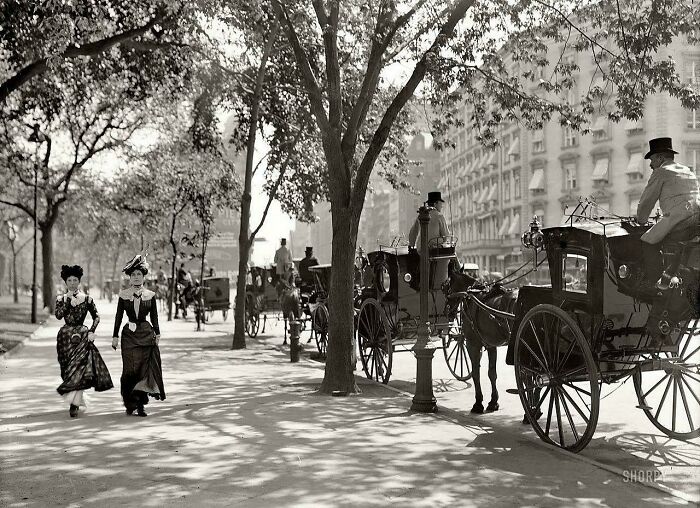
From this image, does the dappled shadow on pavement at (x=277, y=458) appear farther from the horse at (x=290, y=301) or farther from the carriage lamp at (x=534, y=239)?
the horse at (x=290, y=301)

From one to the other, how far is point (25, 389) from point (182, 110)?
73.8 feet

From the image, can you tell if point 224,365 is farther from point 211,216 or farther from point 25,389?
point 211,216

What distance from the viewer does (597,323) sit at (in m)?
7.29

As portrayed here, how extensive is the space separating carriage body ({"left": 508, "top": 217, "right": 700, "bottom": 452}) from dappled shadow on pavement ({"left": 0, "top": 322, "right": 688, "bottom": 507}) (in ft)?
2.43

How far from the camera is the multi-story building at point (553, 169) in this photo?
50.6m

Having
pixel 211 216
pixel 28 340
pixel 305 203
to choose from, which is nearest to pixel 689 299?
pixel 305 203

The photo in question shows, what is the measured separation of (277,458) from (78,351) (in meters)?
3.98

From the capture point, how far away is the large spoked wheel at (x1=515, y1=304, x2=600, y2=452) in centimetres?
704

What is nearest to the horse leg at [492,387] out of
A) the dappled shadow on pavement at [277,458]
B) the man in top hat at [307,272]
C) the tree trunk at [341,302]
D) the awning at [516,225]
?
the dappled shadow on pavement at [277,458]

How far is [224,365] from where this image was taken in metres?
16.0

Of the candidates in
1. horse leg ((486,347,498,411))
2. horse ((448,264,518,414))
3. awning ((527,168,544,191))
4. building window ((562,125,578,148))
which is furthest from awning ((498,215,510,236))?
horse leg ((486,347,498,411))

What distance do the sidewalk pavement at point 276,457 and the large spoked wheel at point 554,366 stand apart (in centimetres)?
31

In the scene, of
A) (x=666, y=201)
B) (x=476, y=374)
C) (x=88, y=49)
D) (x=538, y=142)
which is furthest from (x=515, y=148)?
(x=666, y=201)

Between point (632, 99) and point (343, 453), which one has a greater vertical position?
point (632, 99)
